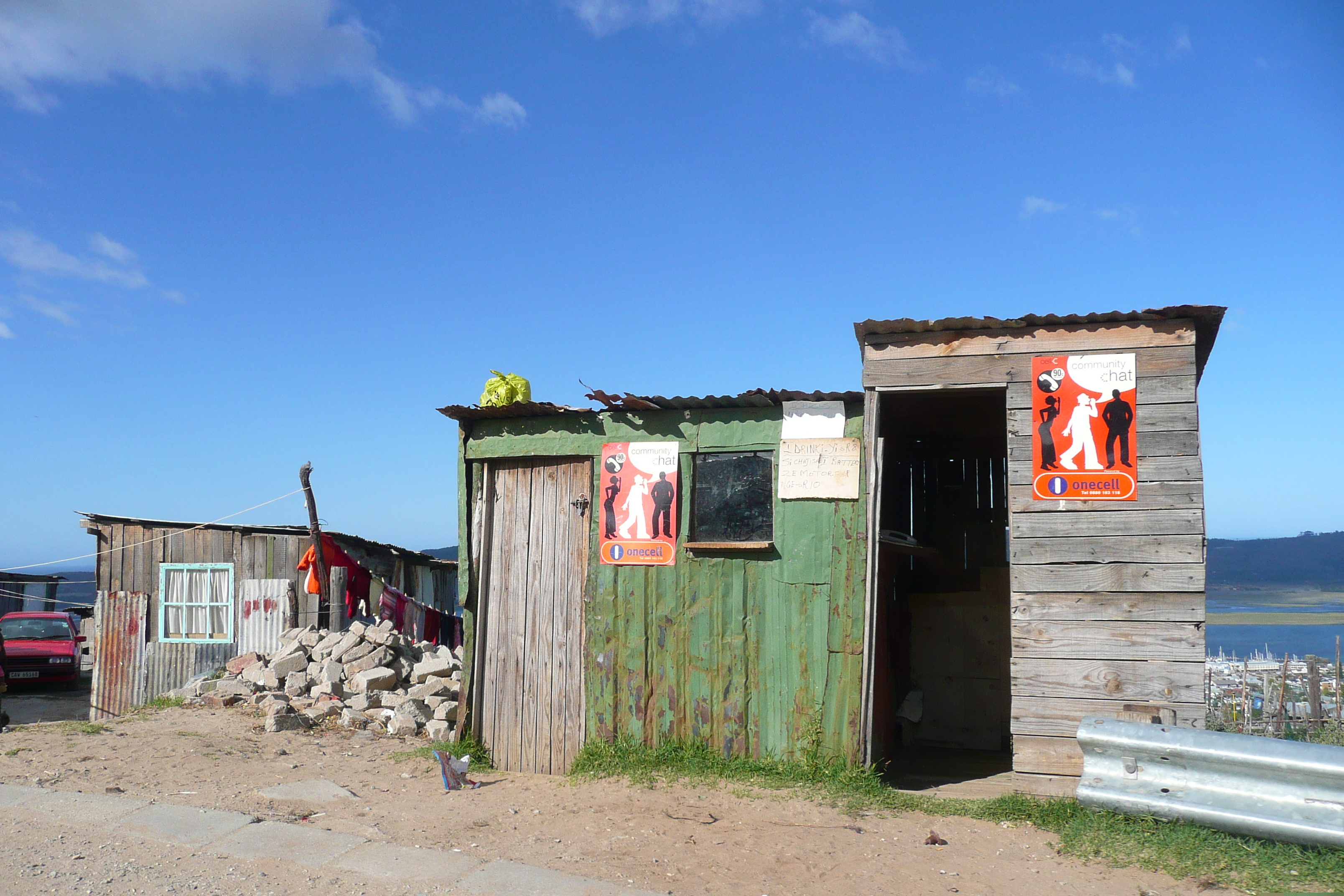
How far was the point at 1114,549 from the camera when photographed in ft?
21.7

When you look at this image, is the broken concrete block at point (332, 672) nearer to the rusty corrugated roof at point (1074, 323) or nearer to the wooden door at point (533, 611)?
the wooden door at point (533, 611)

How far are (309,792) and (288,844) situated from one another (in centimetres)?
153

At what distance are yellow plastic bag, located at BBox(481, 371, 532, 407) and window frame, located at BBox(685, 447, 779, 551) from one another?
77.4 inches

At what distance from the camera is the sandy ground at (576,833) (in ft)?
17.1

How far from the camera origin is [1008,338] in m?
7.02

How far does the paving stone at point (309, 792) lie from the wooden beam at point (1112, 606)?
5665 mm

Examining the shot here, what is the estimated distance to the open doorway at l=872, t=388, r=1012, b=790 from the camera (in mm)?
9078

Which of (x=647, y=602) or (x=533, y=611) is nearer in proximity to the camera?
(x=647, y=602)

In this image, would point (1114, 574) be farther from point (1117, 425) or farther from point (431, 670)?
point (431, 670)

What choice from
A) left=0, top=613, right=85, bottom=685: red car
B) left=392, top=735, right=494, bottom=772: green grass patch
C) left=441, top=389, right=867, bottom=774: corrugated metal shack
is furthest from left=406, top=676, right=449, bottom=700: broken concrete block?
left=0, top=613, right=85, bottom=685: red car

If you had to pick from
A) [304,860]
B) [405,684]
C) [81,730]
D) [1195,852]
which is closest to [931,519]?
[1195,852]

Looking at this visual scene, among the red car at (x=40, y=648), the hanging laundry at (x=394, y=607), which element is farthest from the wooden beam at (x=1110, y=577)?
the red car at (x=40, y=648)

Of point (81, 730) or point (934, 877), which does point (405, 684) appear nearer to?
point (81, 730)

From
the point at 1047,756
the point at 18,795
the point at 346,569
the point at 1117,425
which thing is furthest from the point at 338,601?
the point at 1117,425
